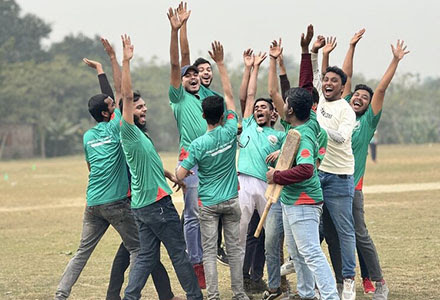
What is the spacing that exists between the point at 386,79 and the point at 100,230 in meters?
3.10

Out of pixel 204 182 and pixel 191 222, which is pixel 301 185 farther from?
pixel 191 222

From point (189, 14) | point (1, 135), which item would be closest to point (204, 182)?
point (189, 14)

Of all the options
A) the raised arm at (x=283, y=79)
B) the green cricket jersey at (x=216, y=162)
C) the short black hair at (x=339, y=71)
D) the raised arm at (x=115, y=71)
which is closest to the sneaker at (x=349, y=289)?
the green cricket jersey at (x=216, y=162)

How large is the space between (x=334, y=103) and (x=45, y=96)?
55557 millimetres

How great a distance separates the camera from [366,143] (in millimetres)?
7930

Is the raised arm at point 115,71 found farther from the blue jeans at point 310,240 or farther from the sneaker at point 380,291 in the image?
the sneaker at point 380,291

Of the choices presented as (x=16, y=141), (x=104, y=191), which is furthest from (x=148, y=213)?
(x=16, y=141)

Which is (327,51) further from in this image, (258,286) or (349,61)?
(258,286)

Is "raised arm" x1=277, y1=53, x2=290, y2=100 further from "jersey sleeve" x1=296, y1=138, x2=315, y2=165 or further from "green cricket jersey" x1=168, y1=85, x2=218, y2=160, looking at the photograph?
"jersey sleeve" x1=296, y1=138, x2=315, y2=165

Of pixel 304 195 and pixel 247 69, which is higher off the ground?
pixel 247 69

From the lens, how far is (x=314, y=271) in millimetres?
6684

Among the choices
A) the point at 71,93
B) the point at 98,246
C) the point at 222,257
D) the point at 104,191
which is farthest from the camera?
the point at 71,93

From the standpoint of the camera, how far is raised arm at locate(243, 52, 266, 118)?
820 centimetres

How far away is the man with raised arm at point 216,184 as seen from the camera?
730 cm
